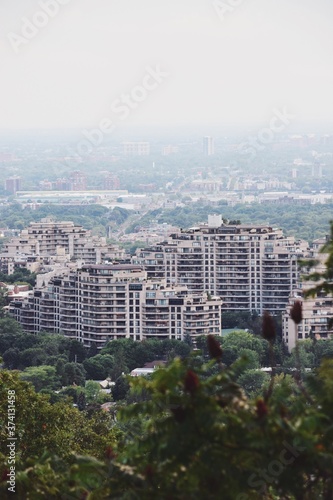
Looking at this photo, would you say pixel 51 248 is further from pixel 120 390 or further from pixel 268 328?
pixel 268 328

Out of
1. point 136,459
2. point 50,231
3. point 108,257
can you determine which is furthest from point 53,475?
point 50,231

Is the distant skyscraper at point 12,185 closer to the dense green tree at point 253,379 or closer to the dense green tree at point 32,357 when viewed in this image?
the dense green tree at point 32,357

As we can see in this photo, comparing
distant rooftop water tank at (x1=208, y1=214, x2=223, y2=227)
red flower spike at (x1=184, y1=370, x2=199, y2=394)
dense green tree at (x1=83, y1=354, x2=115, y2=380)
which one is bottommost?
dense green tree at (x1=83, y1=354, x2=115, y2=380)

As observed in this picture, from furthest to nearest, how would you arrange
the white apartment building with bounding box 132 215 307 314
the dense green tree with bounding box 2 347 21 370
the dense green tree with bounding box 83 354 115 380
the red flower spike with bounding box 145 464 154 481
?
1. the white apartment building with bounding box 132 215 307 314
2. the dense green tree with bounding box 2 347 21 370
3. the dense green tree with bounding box 83 354 115 380
4. the red flower spike with bounding box 145 464 154 481

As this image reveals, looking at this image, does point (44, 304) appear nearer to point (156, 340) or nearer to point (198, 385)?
point (156, 340)

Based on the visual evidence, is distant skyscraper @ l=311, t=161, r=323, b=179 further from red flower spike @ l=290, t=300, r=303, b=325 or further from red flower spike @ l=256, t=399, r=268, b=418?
red flower spike @ l=256, t=399, r=268, b=418

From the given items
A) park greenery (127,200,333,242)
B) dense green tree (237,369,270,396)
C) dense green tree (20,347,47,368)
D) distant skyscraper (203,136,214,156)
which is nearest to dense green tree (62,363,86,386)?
dense green tree (20,347,47,368)
